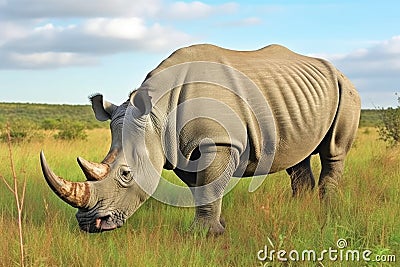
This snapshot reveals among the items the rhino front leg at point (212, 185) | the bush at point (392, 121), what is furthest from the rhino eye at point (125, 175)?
the bush at point (392, 121)

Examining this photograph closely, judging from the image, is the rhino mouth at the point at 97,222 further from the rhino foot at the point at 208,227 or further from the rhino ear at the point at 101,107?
the rhino ear at the point at 101,107

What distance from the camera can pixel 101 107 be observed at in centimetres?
475

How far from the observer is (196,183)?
4680mm

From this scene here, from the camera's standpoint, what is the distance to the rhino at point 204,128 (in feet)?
13.7

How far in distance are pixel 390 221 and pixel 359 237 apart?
0.35 m

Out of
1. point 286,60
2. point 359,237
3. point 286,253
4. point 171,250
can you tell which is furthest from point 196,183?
point 286,60

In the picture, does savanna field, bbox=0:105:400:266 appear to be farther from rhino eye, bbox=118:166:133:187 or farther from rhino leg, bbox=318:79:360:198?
rhino eye, bbox=118:166:133:187

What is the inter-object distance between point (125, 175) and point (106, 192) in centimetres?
19

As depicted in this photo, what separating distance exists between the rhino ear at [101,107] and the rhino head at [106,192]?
0.37 metres

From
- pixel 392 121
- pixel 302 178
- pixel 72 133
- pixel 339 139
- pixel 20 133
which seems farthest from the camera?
pixel 72 133

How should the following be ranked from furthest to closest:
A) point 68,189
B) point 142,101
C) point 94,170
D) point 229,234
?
point 229,234 < point 142,101 < point 94,170 < point 68,189

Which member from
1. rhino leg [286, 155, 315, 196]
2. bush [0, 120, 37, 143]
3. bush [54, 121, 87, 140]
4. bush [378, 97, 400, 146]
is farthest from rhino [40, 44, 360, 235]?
bush [54, 121, 87, 140]

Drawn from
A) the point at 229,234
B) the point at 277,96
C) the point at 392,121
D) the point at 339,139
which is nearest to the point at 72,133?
the point at 392,121

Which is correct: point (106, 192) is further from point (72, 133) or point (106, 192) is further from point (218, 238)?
point (72, 133)
